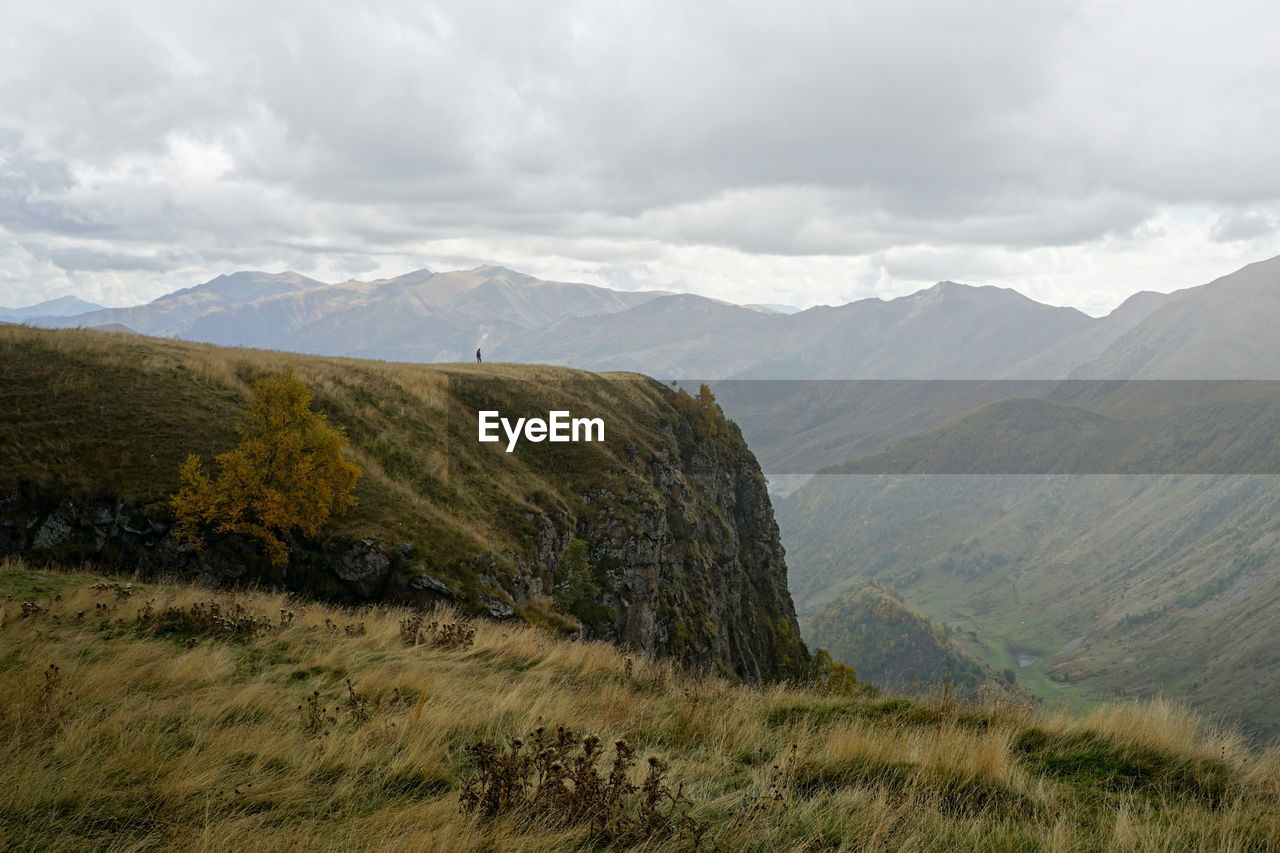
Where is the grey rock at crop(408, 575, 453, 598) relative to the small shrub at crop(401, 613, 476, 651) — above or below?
below

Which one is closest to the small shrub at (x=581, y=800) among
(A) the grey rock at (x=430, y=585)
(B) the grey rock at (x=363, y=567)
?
(A) the grey rock at (x=430, y=585)

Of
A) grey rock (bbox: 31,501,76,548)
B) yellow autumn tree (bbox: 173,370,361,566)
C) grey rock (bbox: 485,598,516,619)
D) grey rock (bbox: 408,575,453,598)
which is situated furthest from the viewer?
grey rock (bbox: 485,598,516,619)

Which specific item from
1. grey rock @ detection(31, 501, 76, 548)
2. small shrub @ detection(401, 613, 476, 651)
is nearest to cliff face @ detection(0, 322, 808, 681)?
grey rock @ detection(31, 501, 76, 548)

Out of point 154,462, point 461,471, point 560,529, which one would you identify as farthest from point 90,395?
point 560,529

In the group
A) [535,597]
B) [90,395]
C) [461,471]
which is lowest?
[535,597]

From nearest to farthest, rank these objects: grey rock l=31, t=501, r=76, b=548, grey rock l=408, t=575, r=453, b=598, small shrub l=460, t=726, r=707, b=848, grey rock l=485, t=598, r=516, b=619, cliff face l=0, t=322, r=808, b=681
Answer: small shrub l=460, t=726, r=707, b=848 → grey rock l=31, t=501, r=76, b=548 → cliff face l=0, t=322, r=808, b=681 → grey rock l=408, t=575, r=453, b=598 → grey rock l=485, t=598, r=516, b=619

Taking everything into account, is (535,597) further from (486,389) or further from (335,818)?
(335,818)

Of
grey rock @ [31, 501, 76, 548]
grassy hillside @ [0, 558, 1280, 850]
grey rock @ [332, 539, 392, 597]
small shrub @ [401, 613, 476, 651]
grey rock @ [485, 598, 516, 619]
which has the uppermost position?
grassy hillside @ [0, 558, 1280, 850]

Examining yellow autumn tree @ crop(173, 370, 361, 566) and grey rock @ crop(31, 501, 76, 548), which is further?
yellow autumn tree @ crop(173, 370, 361, 566)

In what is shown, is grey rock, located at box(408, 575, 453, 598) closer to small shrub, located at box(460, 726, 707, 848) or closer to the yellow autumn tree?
the yellow autumn tree
